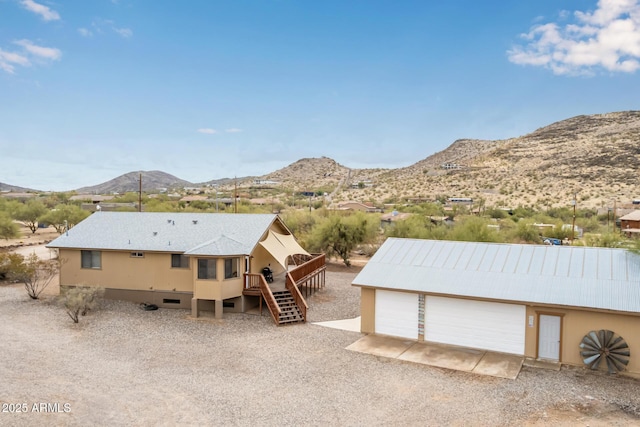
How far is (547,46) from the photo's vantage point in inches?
2180

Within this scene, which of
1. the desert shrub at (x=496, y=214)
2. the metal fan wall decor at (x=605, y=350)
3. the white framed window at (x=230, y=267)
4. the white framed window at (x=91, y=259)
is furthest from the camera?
the desert shrub at (x=496, y=214)

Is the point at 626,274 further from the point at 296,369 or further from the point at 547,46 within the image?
the point at 547,46

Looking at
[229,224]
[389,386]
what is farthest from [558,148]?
[389,386]

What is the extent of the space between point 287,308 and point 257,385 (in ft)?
22.7

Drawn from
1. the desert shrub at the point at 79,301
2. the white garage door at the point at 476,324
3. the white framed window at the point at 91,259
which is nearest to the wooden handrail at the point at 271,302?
the white garage door at the point at 476,324

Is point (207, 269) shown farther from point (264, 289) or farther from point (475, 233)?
point (475, 233)

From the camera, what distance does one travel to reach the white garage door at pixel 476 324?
14.7 metres

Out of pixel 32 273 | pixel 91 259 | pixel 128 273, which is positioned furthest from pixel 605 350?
pixel 32 273

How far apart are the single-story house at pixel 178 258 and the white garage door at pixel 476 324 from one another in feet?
24.1

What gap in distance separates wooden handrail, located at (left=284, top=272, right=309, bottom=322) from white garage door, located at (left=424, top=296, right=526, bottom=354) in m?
5.01

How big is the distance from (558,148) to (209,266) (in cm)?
7918

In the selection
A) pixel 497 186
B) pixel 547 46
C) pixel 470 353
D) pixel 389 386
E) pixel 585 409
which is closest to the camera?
pixel 585 409

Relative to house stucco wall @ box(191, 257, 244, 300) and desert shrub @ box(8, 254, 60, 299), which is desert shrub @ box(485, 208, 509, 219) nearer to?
house stucco wall @ box(191, 257, 244, 300)

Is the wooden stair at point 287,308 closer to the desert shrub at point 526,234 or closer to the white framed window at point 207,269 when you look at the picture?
the white framed window at point 207,269
